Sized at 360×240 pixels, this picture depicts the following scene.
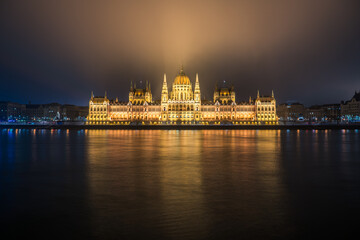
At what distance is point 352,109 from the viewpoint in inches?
6614

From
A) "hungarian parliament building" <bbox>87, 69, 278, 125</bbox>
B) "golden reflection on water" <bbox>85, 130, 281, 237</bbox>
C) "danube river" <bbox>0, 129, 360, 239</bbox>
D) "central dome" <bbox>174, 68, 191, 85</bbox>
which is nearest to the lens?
"danube river" <bbox>0, 129, 360, 239</bbox>

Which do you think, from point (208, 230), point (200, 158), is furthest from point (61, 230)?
point (200, 158)

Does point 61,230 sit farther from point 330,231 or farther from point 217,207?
point 330,231

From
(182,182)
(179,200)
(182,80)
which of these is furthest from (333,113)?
(179,200)

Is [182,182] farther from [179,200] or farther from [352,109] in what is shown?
[352,109]

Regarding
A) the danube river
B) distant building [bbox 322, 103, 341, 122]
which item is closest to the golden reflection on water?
the danube river

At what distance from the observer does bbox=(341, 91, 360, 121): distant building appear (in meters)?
164

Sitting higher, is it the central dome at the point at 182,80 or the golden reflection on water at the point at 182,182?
the central dome at the point at 182,80

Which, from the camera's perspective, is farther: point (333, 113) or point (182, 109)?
point (333, 113)

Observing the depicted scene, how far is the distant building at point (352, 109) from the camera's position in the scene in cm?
16361

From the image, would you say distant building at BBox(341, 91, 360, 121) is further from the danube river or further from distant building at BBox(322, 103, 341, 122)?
the danube river

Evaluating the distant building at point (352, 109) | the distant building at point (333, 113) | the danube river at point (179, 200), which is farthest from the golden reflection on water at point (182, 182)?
the distant building at point (333, 113)

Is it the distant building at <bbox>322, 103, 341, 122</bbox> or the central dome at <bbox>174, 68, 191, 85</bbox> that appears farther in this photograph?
the distant building at <bbox>322, 103, 341, 122</bbox>

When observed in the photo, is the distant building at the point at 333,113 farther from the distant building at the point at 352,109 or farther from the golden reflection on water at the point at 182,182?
the golden reflection on water at the point at 182,182
